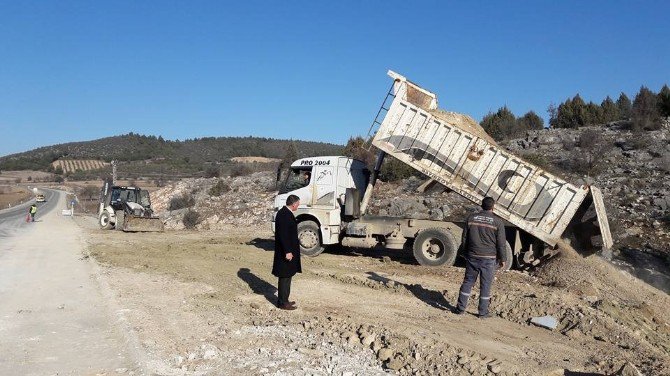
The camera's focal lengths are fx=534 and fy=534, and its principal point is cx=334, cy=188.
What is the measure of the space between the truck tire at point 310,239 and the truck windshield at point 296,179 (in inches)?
36.4

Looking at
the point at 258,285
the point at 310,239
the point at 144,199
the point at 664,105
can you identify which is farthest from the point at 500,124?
the point at 258,285

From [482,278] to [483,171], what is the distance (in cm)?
432

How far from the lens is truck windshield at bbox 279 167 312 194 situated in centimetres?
1301

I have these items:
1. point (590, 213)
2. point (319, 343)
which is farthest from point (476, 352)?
point (590, 213)

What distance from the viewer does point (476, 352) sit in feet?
18.7

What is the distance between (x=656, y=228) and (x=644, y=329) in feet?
35.3

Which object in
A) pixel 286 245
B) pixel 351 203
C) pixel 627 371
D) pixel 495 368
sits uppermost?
pixel 351 203

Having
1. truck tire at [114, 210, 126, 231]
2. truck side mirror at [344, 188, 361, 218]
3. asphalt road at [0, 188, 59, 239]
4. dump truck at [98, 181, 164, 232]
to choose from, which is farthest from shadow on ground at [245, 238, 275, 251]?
asphalt road at [0, 188, 59, 239]

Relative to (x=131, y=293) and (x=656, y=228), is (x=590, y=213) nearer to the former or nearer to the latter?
(x=656, y=228)

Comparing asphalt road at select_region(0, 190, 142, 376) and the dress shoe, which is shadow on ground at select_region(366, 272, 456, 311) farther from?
asphalt road at select_region(0, 190, 142, 376)

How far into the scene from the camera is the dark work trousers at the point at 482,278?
739 cm

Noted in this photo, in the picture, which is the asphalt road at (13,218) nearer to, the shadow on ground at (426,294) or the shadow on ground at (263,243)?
the shadow on ground at (263,243)

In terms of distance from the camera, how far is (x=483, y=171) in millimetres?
11289

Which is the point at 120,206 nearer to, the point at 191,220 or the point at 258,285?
the point at 191,220
